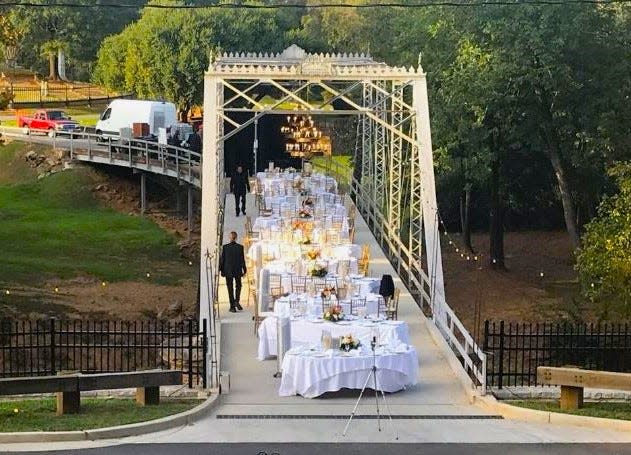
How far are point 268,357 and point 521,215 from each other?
111 ft

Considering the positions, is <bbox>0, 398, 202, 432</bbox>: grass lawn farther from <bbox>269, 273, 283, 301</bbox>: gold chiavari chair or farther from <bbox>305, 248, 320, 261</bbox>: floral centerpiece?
<bbox>305, 248, 320, 261</bbox>: floral centerpiece

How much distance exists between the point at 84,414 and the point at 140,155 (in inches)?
1425

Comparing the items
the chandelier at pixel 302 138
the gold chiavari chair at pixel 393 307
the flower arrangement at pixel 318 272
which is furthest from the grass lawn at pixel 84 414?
the chandelier at pixel 302 138

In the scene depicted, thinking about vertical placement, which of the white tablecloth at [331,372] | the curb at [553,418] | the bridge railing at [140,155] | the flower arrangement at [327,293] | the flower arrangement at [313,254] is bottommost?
the curb at [553,418]

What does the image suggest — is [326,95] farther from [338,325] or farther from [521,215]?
[338,325]

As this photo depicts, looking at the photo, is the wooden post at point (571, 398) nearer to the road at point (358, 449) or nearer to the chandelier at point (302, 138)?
the road at point (358, 449)

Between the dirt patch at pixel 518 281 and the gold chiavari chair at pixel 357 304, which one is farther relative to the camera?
the dirt patch at pixel 518 281

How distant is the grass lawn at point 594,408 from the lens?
16422 mm

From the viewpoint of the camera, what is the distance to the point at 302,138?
51.2 meters

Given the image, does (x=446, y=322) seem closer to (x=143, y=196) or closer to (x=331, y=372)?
(x=331, y=372)

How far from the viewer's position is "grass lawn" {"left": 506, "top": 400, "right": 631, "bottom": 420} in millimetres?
16422

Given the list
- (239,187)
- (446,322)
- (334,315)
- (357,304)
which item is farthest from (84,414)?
(239,187)

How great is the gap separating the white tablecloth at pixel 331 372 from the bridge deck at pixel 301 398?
0.17 m

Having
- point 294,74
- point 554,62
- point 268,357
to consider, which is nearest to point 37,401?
point 268,357
